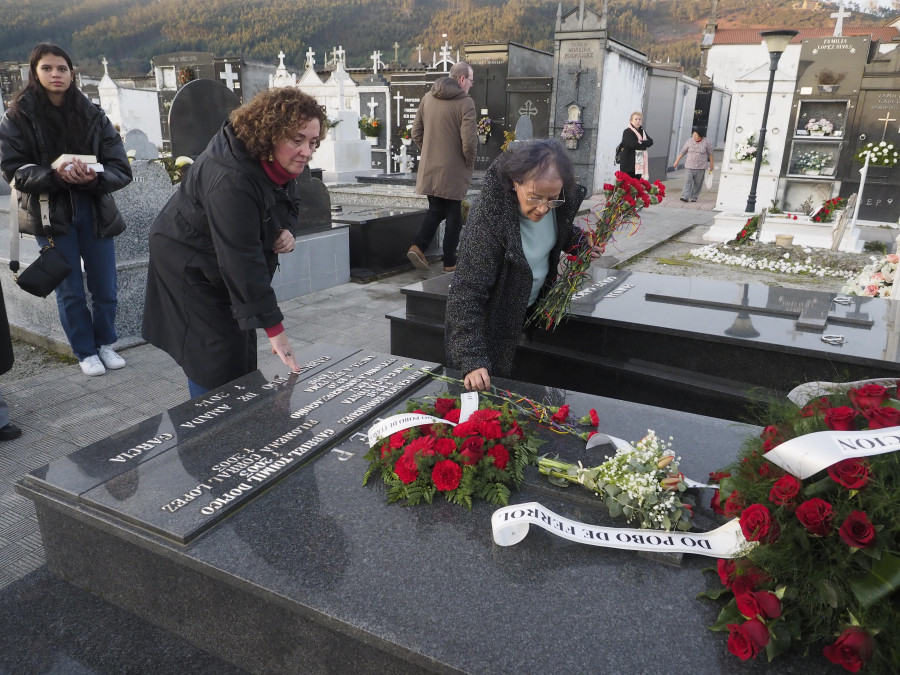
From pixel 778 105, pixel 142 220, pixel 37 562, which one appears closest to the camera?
pixel 37 562

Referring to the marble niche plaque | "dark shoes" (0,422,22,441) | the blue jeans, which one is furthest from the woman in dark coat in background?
"dark shoes" (0,422,22,441)

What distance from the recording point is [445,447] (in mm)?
1752

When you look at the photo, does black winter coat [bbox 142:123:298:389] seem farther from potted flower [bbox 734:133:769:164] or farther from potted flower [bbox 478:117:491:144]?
potted flower [bbox 478:117:491:144]

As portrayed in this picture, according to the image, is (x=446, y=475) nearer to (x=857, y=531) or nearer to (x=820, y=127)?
(x=857, y=531)

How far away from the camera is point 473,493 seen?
174 cm

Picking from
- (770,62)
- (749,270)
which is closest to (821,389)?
(749,270)

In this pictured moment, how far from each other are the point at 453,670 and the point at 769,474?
2.46 ft

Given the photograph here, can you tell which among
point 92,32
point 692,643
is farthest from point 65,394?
point 92,32

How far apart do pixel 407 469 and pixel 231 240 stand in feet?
3.20

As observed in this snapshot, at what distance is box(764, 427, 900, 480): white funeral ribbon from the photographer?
1.18 m

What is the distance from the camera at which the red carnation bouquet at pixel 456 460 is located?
1712mm

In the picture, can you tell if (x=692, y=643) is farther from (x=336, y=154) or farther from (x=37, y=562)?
(x=336, y=154)

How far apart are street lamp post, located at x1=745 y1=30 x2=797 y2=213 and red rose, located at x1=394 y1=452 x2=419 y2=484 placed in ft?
28.5

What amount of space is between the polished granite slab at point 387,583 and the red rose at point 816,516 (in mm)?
267
